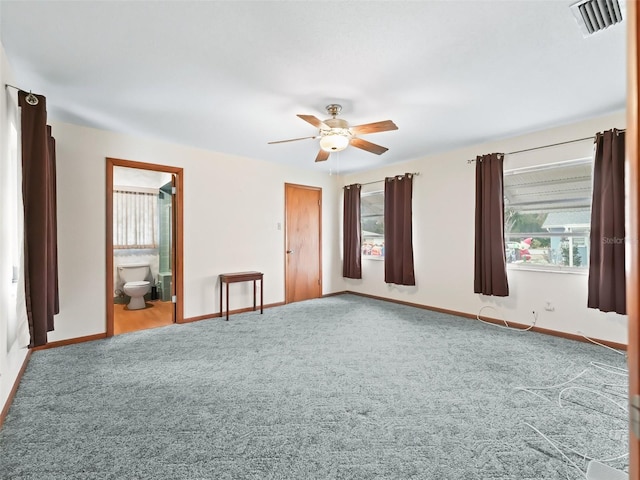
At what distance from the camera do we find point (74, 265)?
11.4 feet

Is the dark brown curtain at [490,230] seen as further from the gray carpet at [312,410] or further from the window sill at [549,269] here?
the gray carpet at [312,410]

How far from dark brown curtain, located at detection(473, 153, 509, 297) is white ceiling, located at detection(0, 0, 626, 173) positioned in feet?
2.24

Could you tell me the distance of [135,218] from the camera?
19.6ft

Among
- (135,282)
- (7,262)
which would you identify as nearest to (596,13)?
(7,262)

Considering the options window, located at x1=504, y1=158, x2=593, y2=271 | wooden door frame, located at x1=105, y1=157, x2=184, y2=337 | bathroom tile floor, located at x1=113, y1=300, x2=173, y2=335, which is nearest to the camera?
window, located at x1=504, y1=158, x2=593, y2=271

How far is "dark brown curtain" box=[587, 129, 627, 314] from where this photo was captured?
3104 mm

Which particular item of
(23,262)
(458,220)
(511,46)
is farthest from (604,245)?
(23,262)

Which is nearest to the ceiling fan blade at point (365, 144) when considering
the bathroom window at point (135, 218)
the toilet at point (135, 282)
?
the toilet at point (135, 282)

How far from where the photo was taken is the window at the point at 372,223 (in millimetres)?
5918

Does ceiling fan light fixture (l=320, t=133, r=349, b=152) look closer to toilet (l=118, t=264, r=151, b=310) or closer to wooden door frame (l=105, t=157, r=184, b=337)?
wooden door frame (l=105, t=157, r=184, b=337)

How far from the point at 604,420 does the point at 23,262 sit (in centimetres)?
411

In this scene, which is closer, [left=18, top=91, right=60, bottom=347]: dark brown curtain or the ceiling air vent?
the ceiling air vent

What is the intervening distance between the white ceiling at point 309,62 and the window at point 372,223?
94.6 inches

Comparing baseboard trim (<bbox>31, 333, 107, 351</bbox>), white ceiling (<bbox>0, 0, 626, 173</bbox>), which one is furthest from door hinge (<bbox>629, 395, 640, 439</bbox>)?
baseboard trim (<bbox>31, 333, 107, 351</bbox>)
